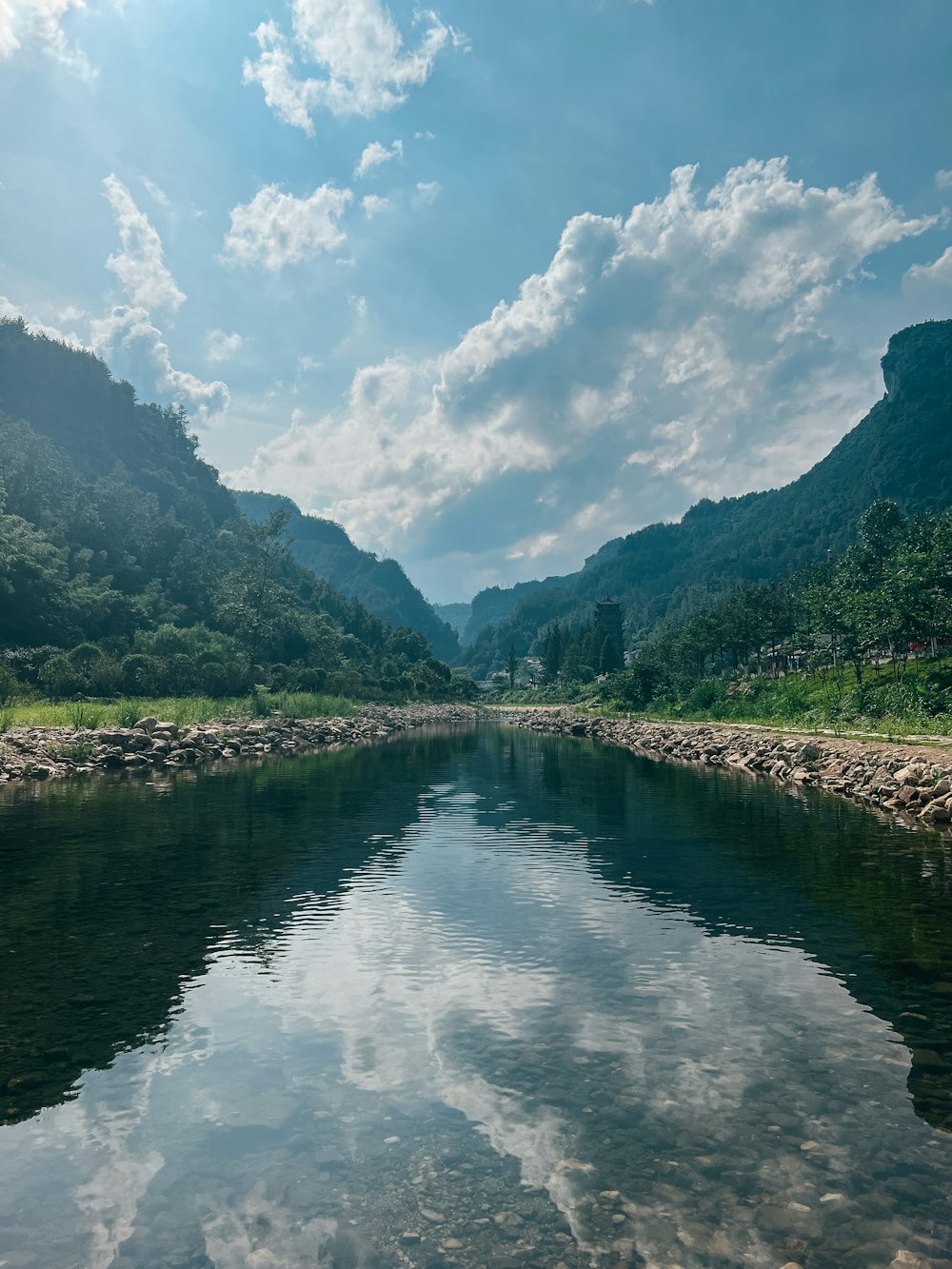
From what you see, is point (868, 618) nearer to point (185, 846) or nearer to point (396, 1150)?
point (185, 846)

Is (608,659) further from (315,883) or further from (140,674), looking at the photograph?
(315,883)

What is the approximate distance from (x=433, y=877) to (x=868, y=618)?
193 feet

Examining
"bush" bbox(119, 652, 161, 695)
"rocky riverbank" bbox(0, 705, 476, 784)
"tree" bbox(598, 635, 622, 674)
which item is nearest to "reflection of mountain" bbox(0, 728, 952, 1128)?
"rocky riverbank" bbox(0, 705, 476, 784)

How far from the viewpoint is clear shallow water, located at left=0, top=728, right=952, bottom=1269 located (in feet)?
24.1

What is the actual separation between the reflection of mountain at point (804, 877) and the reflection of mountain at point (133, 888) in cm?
844

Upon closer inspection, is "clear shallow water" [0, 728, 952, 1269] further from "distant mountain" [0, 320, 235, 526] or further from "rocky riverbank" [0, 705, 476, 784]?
"distant mountain" [0, 320, 235, 526]

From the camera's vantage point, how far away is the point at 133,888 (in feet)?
61.8

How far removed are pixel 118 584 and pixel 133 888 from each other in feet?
344

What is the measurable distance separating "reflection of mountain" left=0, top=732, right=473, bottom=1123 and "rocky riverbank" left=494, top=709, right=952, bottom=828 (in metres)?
19.7

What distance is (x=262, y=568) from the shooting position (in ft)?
336

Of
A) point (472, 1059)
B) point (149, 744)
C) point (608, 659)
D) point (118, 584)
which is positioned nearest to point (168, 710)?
point (149, 744)

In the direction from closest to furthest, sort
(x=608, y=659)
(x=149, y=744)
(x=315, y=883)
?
(x=315, y=883) < (x=149, y=744) < (x=608, y=659)

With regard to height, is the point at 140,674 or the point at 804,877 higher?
the point at 140,674

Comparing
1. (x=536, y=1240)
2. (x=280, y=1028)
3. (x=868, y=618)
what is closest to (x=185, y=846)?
(x=280, y=1028)
